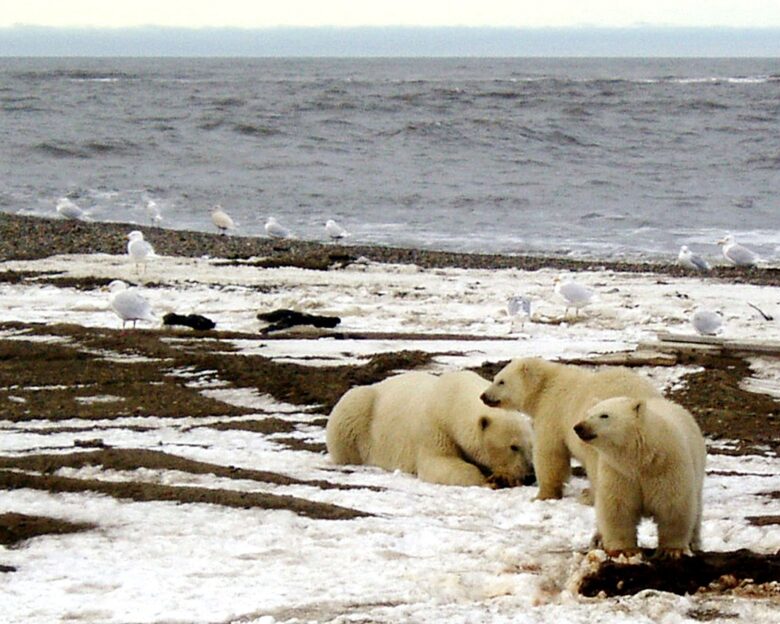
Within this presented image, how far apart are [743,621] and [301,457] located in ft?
14.0

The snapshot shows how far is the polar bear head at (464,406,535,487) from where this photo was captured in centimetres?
821

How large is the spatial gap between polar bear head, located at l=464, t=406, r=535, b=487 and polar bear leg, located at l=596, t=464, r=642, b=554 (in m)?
2.04

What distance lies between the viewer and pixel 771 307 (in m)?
16.9

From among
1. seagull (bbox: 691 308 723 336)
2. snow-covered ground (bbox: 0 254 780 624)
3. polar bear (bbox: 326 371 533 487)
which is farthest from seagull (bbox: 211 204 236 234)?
polar bear (bbox: 326 371 533 487)

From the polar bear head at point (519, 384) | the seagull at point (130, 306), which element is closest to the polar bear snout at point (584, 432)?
the polar bear head at point (519, 384)

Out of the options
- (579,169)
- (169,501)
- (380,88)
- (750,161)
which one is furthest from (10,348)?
(380,88)

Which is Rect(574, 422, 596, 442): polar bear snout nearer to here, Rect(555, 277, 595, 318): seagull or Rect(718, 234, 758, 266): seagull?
Rect(555, 277, 595, 318): seagull

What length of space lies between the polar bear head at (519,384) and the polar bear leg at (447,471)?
0.59m

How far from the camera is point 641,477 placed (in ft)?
19.8

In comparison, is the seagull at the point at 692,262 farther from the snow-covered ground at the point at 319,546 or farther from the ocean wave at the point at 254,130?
the ocean wave at the point at 254,130

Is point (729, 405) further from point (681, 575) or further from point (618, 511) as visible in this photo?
point (681, 575)

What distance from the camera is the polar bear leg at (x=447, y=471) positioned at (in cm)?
814

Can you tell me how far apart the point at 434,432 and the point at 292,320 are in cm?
589

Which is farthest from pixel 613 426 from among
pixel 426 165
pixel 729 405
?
pixel 426 165
